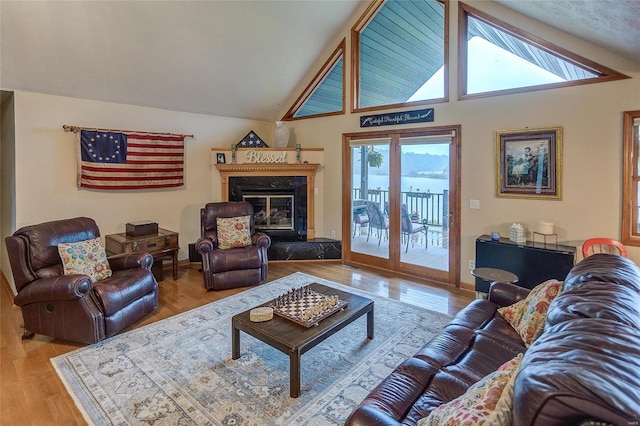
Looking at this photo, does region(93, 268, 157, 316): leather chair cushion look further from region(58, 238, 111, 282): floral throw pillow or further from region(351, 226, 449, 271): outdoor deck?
region(351, 226, 449, 271): outdoor deck

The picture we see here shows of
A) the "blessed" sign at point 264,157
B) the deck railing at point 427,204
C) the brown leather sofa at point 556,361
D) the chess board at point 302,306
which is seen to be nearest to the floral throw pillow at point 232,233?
the "blessed" sign at point 264,157

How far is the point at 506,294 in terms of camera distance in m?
Result: 2.92

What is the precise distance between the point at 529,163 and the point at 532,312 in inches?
94.0

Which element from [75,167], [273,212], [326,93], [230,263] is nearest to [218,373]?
[230,263]

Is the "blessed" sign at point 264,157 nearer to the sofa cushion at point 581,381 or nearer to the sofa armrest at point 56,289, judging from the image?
the sofa armrest at point 56,289

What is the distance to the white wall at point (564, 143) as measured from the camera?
3.57 metres

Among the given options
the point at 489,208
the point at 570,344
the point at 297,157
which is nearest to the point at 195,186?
the point at 297,157

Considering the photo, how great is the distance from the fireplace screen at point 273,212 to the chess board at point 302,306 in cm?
309

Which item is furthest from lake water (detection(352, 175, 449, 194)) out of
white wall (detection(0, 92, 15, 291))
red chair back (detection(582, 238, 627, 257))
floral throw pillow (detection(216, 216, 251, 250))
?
white wall (detection(0, 92, 15, 291))

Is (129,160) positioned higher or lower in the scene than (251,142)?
lower

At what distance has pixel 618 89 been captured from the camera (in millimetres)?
3502

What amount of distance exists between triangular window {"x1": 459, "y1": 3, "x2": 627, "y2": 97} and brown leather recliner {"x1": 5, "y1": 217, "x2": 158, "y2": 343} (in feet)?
15.2

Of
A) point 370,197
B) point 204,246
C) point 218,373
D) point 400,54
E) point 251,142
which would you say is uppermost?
point 400,54

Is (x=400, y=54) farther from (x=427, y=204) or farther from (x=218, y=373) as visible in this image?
(x=218, y=373)
